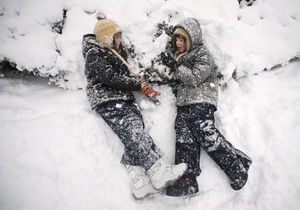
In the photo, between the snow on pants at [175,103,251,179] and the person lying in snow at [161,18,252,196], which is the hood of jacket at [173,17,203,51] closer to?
the person lying in snow at [161,18,252,196]

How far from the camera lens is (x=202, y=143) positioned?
311cm

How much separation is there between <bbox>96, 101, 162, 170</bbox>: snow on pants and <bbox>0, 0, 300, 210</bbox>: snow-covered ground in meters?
0.31

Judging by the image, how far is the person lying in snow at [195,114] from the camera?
2.94 metres

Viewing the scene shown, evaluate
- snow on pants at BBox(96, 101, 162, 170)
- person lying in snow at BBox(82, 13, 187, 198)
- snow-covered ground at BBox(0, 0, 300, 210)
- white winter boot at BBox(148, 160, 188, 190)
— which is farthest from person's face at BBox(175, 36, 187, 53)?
white winter boot at BBox(148, 160, 188, 190)

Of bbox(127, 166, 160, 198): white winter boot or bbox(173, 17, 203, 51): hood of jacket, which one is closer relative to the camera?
bbox(127, 166, 160, 198): white winter boot

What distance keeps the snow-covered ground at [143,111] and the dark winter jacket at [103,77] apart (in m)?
0.44

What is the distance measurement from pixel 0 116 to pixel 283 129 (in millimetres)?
4333

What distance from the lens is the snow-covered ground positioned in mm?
2881

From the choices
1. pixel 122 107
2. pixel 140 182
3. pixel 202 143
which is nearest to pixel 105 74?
pixel 122 107

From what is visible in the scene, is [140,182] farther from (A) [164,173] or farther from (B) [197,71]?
(B) [197,71]

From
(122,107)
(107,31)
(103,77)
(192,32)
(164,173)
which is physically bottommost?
(164,173)

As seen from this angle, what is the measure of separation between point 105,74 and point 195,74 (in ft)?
4.48

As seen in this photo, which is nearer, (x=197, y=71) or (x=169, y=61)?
(x=197, y=71)

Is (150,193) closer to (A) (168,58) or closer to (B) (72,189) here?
(B) (72,189)
